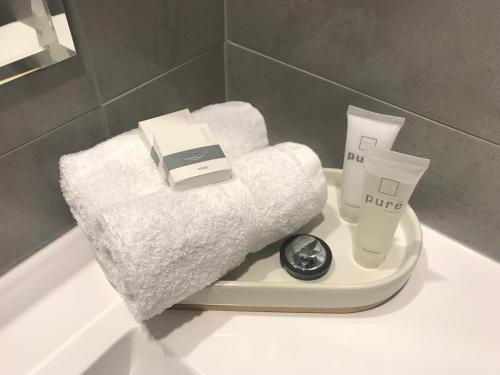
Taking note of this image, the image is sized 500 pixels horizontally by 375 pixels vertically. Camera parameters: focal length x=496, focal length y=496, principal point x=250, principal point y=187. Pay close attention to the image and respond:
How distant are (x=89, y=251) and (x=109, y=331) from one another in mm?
109

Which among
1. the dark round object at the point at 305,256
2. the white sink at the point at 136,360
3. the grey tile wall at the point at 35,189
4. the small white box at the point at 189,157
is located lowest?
the white sink at the point at 136,360

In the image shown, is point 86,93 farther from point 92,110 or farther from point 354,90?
point 354,90

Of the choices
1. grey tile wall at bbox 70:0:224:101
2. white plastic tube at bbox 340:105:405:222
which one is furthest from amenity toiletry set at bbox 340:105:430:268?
grey tile wall at bbox 70:0:224:101

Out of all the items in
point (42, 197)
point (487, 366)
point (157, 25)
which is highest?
point (157, 25)

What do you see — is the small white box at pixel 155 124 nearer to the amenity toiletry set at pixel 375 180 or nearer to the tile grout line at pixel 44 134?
the tile grout line at pixel 44 134

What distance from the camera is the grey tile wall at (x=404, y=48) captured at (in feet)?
1.52

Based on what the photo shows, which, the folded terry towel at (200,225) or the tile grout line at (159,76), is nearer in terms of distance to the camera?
the folded terry towel at (200,225)

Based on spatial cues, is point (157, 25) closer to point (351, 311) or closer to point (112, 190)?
point (112, 190)

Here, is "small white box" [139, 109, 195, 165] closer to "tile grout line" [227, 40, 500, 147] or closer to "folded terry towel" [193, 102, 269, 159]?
"folded terry towel" [193, 102, 269, 159]

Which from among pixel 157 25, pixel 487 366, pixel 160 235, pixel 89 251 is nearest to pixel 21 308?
pixel 89 251

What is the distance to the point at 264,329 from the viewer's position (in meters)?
0.52

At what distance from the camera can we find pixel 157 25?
1.79ft

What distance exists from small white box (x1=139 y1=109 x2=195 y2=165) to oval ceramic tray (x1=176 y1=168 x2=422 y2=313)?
15cm

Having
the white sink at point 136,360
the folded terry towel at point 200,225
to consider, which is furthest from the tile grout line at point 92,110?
the white sink at point 136,360
